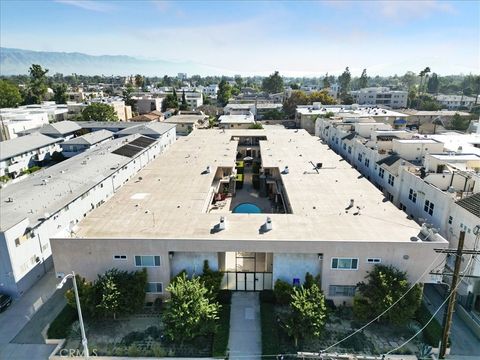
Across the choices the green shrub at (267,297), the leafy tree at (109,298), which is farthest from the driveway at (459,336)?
the leafy tree at (109,298)

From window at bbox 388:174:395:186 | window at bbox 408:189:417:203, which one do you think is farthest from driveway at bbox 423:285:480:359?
window at bbox 388:174:395:186

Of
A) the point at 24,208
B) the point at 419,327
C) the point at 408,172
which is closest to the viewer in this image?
the point at 419,327

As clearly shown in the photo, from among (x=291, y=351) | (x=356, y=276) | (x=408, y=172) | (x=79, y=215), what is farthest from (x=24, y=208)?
(x=408, y=172)

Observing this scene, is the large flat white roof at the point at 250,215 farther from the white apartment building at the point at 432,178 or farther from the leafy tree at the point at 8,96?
the leafy tree at the point at 8,96

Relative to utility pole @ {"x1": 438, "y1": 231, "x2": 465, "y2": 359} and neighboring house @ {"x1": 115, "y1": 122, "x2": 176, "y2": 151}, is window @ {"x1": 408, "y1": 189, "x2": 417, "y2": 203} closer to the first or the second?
utility pole @ {"x1": 438, "y1": 231, "x2": 465, "y2": 359}

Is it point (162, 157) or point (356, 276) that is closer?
point (356, 276)

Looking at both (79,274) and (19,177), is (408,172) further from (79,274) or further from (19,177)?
(19,177)
